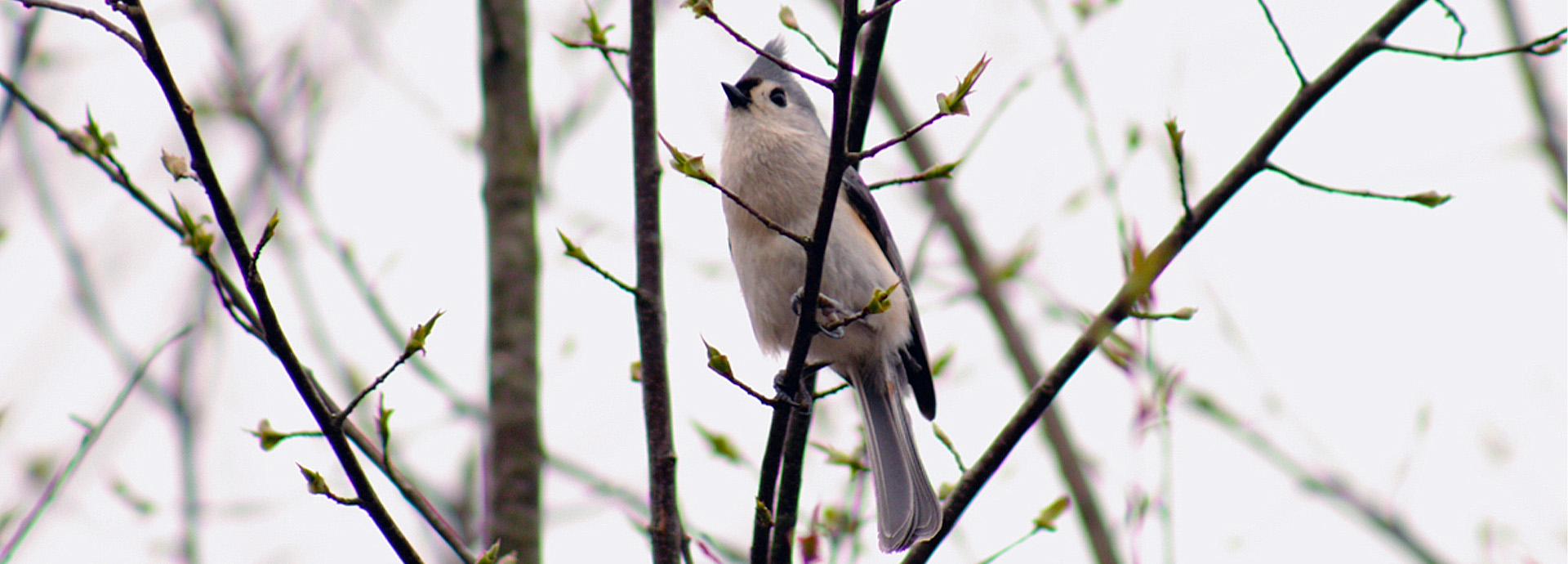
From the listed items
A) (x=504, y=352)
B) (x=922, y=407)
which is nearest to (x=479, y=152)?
(x=504, y=352)

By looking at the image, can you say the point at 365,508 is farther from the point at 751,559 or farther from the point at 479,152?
the point at 479,152

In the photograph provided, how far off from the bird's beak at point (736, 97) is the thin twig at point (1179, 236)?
62.5 inches

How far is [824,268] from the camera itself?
3584mm

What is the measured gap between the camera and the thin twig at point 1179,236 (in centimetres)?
233

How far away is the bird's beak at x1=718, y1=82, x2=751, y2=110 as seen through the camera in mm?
3777

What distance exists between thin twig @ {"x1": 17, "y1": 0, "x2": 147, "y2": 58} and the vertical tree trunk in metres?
1.79

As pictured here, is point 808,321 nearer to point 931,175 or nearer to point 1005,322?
point 931,175

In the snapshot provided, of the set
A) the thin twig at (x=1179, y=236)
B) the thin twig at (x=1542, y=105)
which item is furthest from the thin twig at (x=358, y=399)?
the thin twig at (x=1542, y=105)

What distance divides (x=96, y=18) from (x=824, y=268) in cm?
211

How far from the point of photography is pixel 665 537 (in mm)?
2580

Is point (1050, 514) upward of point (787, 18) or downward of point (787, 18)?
downward

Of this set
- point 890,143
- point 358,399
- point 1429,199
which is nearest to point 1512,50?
point 1429,199

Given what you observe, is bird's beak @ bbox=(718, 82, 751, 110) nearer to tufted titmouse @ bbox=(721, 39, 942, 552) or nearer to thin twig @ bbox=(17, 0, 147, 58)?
tufted titmouse @ bbox=(721, 39, 942, 552)

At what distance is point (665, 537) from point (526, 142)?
1.79 metres
